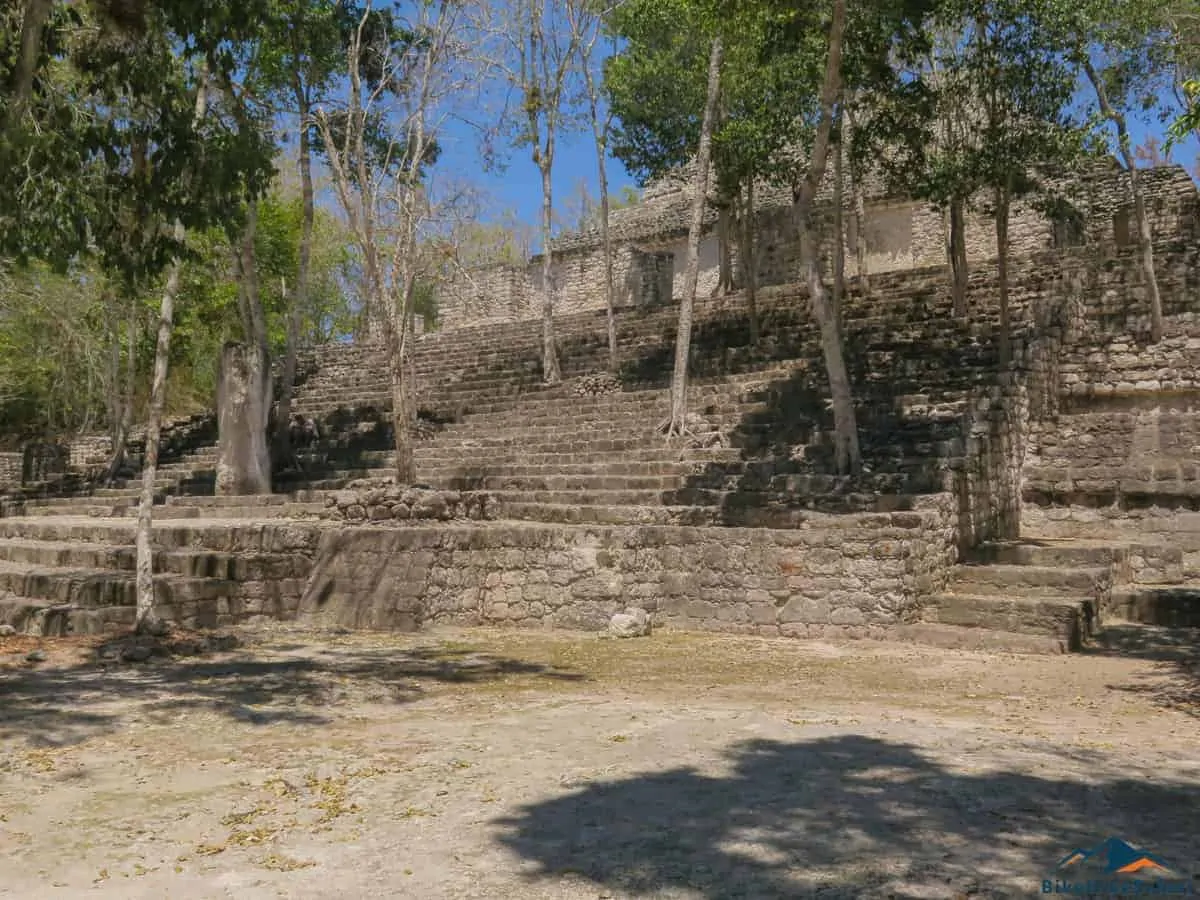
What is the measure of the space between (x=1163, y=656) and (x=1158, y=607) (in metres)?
1.62

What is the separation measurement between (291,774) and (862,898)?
2.63 m

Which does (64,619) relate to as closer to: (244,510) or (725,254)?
(244,510)

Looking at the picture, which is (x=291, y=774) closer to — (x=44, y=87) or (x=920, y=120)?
(x=44, y=87)

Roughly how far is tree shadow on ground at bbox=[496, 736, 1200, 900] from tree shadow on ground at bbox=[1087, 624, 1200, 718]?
2.13 meters

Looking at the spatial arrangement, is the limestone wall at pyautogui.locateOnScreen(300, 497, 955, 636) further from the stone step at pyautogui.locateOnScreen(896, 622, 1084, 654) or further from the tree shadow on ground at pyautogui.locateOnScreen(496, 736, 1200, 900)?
the tree shadow on ground at pyautogui.locateOnScreen(496, 736, 1200, 900)

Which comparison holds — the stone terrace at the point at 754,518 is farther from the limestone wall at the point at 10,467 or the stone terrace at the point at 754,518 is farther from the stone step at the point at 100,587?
the limestone wall at the point at 10,467

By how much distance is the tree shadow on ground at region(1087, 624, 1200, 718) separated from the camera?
623 cm

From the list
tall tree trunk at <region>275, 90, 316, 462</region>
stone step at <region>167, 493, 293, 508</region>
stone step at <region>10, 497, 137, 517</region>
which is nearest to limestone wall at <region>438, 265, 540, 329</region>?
tall tree trunk at <region>275, 90, 316, 462</region>

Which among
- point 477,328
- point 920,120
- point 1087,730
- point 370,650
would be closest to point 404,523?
point 370,650

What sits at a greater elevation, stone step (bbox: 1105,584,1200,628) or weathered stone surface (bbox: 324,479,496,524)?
weathered stone surface (bbox: 324,479,496,524)

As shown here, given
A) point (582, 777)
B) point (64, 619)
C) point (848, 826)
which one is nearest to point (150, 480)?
point (64, 619)

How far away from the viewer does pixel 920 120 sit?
14.0 meters

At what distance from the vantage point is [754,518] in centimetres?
984

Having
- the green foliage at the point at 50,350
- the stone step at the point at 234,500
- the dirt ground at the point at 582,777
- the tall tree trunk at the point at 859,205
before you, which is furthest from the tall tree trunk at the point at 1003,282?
the green foliage at the point at 50,350
